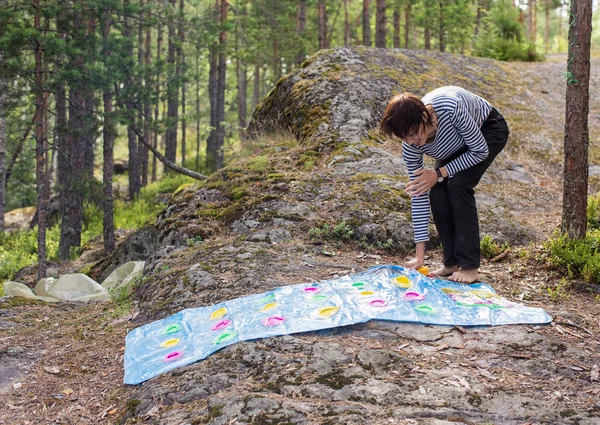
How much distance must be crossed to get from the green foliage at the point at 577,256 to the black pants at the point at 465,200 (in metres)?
0.87

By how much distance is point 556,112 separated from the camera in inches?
368

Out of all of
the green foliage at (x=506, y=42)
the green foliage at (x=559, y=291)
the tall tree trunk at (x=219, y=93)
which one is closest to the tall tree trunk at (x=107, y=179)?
the tall tree trunk at (x=219, y=93)

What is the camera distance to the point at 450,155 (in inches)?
160

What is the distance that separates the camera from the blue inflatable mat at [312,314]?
3.32m

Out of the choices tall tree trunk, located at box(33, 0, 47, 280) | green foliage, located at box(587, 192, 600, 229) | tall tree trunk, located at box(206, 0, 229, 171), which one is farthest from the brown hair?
tall tree trunk, located at box(206, 0, 229, 171)

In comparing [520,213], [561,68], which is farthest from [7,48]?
[561,68]

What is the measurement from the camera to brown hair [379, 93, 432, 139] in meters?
3.55

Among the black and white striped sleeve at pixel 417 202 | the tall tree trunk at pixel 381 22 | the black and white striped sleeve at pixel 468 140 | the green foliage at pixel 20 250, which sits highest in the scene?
the tall tree trunk at pixel 381 22

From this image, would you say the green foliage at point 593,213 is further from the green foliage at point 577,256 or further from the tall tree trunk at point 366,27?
the tall tree trunk at point 366,27

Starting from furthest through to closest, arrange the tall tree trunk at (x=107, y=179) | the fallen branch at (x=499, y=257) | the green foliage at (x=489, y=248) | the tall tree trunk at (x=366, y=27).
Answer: the tall tree trunk at (x=366, y=27) → the tall tree trunk at (x=107, y=179) → the green foliage at (x=489, y=248) → the fallen branch at (x=499, y=257)

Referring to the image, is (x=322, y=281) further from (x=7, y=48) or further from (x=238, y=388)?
(x=7, y=48)

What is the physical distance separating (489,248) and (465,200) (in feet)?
4.65

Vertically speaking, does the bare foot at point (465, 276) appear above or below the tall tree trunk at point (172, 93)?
below

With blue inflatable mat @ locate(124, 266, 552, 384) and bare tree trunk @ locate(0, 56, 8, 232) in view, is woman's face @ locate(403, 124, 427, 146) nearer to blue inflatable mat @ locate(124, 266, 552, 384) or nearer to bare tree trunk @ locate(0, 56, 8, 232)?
blue inflatable mat @ locate(124, 266, 552, 384)
